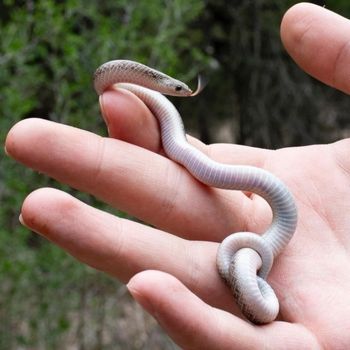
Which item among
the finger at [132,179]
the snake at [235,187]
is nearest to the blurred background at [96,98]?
the snake at [235,187]

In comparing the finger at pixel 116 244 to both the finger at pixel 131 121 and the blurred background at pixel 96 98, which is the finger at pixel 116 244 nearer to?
the finger at pixel 131 121

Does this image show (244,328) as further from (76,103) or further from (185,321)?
(76,103)

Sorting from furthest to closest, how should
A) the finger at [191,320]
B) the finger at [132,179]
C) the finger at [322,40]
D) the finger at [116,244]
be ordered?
the finger at [322,40], the finger at [132,179], the finger at [116,244], the finger at [191,320]

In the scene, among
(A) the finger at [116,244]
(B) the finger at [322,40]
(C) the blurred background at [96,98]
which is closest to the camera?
(A) the finger at [116,244]

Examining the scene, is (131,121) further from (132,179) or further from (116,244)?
(116,244)

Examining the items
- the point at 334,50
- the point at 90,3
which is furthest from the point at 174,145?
the point at 90,3

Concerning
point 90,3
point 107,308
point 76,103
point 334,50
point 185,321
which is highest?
point 334,50
